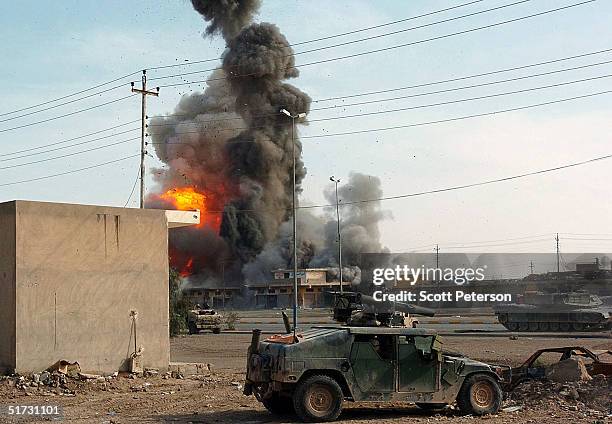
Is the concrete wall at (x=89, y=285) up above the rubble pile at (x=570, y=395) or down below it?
above

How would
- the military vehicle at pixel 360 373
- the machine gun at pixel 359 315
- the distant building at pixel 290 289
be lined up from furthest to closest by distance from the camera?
1. the distant building at pixel 290 289
2. the machine gun at pixel 359 315
3. the military vehicle at pixel 360 373

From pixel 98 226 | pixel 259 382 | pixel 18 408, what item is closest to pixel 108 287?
pixel 98 226

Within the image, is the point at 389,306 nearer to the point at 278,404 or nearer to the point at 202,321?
the point at 202,321

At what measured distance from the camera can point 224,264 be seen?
3172 inches

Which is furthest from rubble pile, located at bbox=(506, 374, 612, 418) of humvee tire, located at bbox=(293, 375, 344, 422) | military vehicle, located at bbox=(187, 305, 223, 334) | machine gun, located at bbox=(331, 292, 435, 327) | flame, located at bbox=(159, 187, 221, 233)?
flame, located at bbox=(159, 187, 221, 233)

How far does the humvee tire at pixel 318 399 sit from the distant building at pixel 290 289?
65.6m

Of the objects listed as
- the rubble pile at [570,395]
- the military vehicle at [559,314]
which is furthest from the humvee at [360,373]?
the military vehicle at [559,314]

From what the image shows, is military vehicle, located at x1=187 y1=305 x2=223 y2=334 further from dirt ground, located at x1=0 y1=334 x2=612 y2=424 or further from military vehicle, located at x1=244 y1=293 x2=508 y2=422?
military vehicle, located at x1=244 y1=293 x2=508 y2=422

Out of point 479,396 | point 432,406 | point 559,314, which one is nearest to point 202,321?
point 559,314

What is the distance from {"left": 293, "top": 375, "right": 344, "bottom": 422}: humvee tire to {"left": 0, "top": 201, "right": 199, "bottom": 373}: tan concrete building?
8074 mm

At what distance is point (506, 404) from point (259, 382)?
15.2 ft

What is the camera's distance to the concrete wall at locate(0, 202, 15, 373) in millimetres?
17438

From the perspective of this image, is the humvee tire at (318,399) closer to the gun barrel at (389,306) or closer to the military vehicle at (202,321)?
the military vehicle at (202,321)

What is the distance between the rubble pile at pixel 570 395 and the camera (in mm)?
13373
